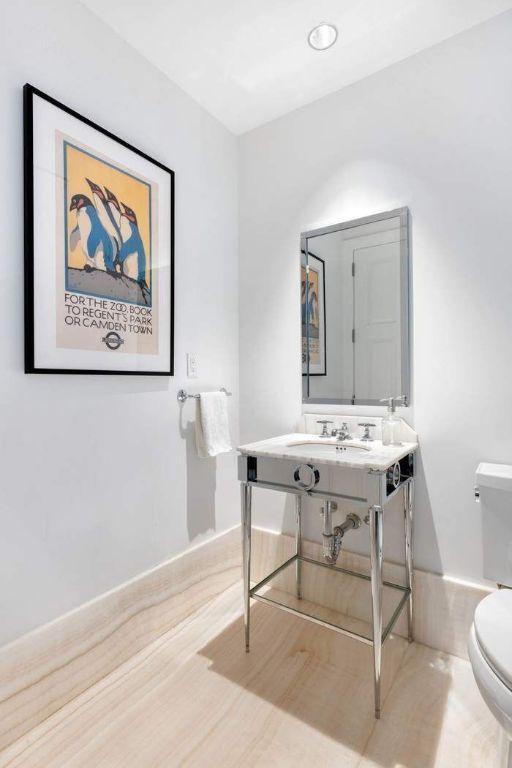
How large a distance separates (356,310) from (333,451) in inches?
24.9

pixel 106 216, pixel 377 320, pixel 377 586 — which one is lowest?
pixel 377 586

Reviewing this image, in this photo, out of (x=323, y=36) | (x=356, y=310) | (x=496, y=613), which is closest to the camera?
(x=496, y=613)

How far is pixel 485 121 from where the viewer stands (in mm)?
1463

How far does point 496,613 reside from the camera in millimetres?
1019

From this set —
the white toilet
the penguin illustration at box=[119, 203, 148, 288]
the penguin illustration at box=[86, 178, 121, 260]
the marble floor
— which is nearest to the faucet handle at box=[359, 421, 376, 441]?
the white toilet

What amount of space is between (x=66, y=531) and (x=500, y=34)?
2288 mm

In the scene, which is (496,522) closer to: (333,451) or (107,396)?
(333,451)

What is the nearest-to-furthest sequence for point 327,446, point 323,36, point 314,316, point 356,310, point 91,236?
point 91,236 < point 323,36 < point 327,446 < point 356,310 < point 314,316

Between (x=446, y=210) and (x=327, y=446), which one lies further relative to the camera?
(x=327, y=446)

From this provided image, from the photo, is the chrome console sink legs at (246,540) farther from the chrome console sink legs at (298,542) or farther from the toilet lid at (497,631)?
the toilet lid at (497,631)

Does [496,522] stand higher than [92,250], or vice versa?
[92,250]

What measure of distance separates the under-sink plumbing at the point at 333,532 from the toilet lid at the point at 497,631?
59cm

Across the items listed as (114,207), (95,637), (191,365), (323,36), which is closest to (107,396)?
(191,365)

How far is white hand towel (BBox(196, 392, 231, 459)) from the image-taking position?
5.90 feet
